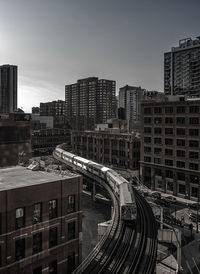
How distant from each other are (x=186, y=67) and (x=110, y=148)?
10878 cm

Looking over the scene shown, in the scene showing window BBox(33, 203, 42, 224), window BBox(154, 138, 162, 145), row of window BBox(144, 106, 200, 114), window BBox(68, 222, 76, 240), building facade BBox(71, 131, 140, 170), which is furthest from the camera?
building facade BBox(71, 131, 140, 170)

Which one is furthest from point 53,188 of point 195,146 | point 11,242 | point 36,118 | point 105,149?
point 36,118

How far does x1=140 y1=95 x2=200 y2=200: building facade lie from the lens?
7256cm

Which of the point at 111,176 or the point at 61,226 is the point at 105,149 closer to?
the point at 111,176

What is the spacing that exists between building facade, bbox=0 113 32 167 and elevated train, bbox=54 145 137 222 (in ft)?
53.4

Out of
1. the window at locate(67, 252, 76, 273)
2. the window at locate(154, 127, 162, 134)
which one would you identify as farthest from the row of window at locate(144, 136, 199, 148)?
the window at locate(67, 252, 76, 273)

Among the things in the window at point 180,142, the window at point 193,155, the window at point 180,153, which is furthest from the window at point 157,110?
the window at point 193,155

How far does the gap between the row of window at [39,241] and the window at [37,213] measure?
1409 millimetres

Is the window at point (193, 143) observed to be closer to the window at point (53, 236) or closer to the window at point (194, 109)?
the window at point (194, 109)

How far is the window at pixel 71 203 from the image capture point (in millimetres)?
33375

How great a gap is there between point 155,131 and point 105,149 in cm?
2957

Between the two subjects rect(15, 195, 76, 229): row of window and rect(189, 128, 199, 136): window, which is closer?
rect(15, 195, 76, 229): row of window

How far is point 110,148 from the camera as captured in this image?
10569cm

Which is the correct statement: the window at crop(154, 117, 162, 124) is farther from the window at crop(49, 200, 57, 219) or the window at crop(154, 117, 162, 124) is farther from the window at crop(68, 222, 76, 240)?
the window at crop(49, 200, 57, 219)
